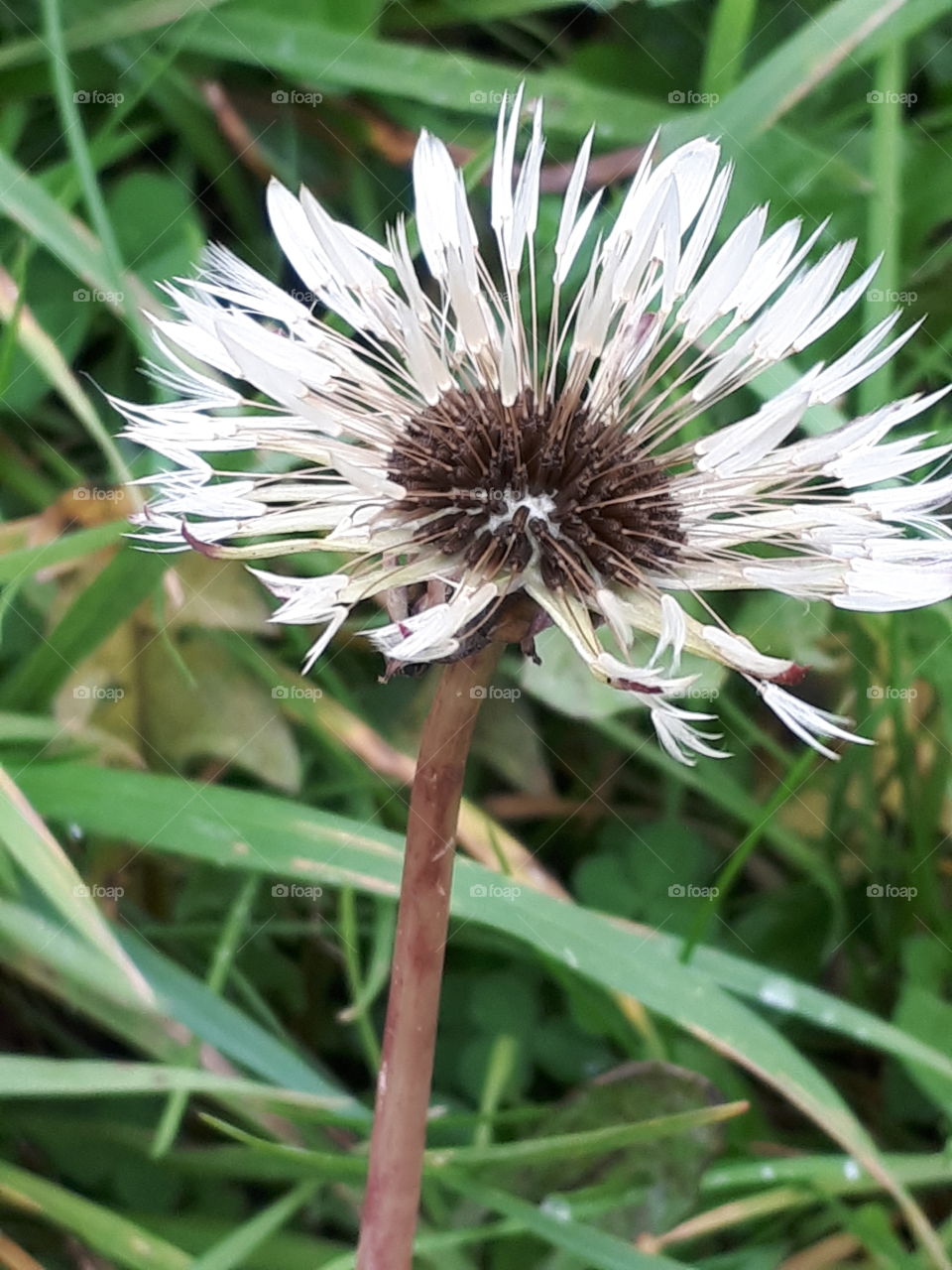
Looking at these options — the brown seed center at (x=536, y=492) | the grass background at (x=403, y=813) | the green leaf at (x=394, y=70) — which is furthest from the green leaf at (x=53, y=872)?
the green leaf at (x=394, y=70)

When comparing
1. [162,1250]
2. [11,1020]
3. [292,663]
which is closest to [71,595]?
[292,663]

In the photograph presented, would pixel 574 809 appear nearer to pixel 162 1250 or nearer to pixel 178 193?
pixel 162 1250

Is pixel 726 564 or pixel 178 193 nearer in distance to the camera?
pixel 726 564

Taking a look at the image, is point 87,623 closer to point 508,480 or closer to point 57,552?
point 57,552

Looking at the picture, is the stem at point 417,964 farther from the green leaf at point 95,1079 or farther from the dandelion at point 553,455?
the green leaf at point 95,1079

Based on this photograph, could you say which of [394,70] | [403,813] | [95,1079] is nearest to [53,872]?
[95,1079]

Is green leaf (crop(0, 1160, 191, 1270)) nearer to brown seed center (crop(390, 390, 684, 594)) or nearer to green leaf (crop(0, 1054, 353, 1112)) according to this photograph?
green leaf (crop(0, 1054, 353, 1112))
